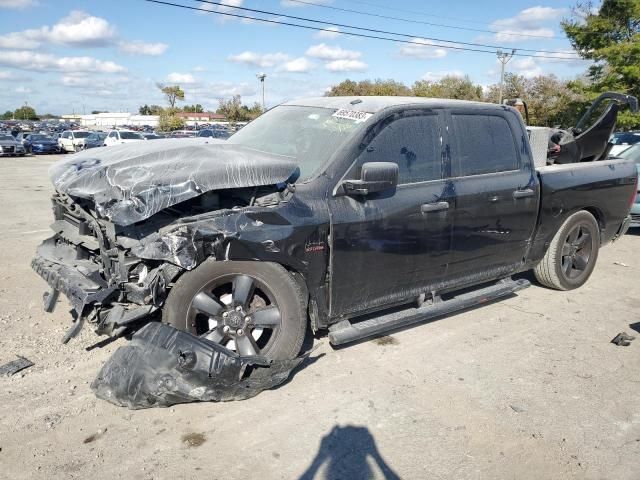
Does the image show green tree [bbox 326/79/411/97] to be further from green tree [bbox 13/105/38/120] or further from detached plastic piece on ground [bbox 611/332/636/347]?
green tree [bbox 13/105/38/120]

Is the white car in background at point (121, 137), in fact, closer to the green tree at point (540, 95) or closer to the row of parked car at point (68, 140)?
the row of parked car at point (68, 140)

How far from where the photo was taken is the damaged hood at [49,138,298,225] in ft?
10.7

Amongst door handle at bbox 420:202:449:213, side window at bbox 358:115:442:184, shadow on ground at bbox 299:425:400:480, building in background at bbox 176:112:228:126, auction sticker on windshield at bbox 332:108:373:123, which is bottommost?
shadow on ground at bbox 299:425:400:480

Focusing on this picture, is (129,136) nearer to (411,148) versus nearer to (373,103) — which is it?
(373,103)

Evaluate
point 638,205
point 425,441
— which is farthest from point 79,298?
point 638,205

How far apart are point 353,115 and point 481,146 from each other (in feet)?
4.12

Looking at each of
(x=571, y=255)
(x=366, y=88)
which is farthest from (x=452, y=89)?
(x=571, y=255)

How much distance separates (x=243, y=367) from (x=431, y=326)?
212 centimetres

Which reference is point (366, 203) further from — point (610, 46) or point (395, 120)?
point (610, 46)

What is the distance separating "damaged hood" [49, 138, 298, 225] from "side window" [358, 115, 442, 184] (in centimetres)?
71

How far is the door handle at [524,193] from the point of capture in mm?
4719

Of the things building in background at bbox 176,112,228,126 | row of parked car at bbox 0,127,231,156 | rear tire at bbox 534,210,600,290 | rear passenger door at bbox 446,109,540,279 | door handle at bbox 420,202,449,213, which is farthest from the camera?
building in background at bbox 176,112,228,126

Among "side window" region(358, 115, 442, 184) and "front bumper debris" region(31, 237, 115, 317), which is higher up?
"side window" region(358, 115, 442, 184)

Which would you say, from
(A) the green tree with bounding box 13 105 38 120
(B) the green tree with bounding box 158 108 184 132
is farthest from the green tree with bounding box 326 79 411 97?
(A) the green tree with bounding box 13 105 38 120
